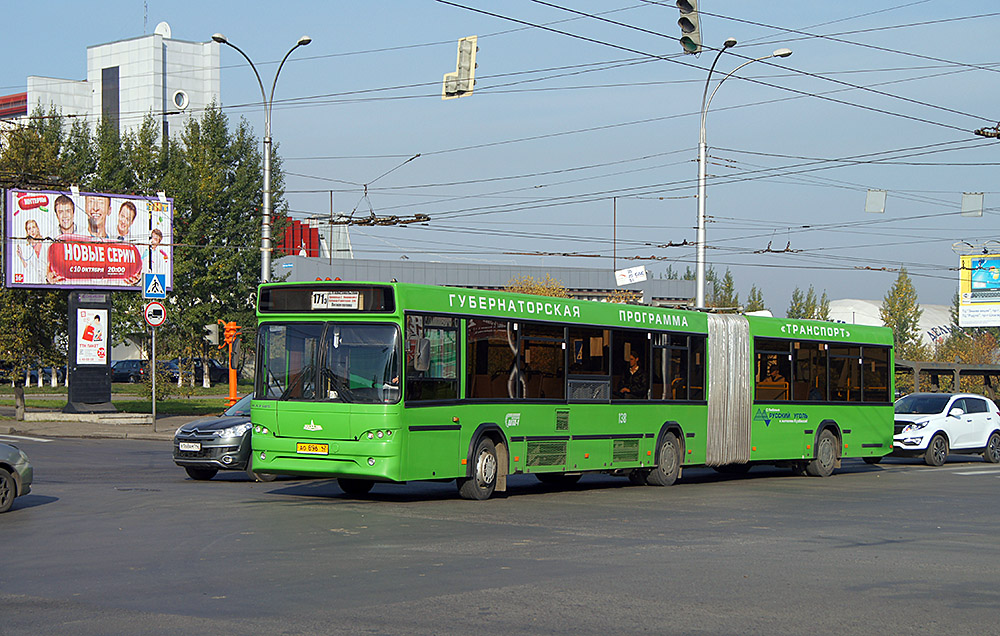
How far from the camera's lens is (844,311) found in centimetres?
11588

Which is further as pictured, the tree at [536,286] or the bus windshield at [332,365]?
the tree at [536,286]

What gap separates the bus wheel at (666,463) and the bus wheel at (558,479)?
1298 mm

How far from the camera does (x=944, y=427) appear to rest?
1099 inches

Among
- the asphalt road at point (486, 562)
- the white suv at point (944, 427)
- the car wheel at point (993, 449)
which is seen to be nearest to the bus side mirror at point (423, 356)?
the asphalt road at point (486, 562)

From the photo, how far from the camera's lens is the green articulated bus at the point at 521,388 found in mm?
15273

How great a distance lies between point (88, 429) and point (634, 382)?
19906 millimetres

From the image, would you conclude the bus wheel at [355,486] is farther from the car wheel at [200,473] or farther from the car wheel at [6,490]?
the car wheel at [6,490]

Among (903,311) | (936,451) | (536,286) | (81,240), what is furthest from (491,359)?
(903,311)

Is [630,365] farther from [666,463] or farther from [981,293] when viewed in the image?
[981,293]

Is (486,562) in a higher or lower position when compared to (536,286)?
lower

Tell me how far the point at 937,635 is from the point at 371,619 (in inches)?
148

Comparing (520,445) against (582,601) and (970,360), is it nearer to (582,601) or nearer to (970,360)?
(582,601)

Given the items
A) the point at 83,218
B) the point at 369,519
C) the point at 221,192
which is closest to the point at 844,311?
the point at 221,192

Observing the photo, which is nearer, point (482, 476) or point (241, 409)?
point (482, 476)
